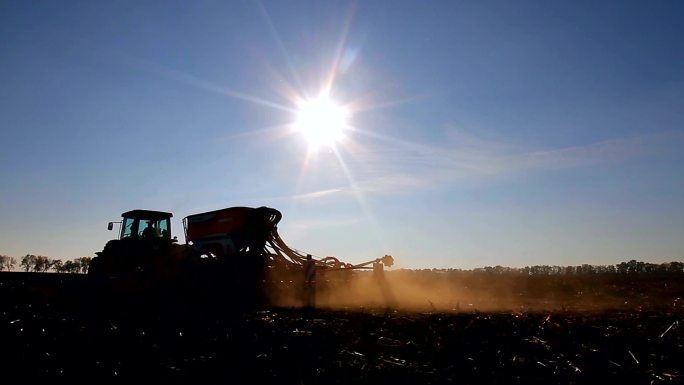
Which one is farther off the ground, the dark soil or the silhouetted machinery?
the silhouetted machinery

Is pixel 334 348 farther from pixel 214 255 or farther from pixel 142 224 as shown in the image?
pixel 142 224

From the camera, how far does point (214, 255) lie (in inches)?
786

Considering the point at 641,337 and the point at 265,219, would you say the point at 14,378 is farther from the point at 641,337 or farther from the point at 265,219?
the point at 265,219

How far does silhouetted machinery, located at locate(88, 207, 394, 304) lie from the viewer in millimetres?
17797

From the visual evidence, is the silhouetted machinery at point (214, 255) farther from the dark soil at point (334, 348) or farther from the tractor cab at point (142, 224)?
the dark soil at point (334, 348)

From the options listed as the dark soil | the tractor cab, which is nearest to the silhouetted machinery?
the tractor cab

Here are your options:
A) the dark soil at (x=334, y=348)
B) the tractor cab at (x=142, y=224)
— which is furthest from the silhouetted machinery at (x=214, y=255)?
the dark soil at (x=334, y=348)

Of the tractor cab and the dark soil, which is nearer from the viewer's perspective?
the dark soil

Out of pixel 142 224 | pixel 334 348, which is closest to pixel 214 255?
pixel 142 224

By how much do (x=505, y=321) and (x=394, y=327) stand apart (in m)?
2.65

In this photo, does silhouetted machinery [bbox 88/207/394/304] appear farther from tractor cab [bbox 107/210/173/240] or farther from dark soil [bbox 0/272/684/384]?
dark soil [bbox 0/272/684/384]

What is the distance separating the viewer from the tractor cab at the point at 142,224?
19984 millimetres

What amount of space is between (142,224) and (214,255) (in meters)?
3.26

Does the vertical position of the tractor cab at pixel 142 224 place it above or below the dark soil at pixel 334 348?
above
